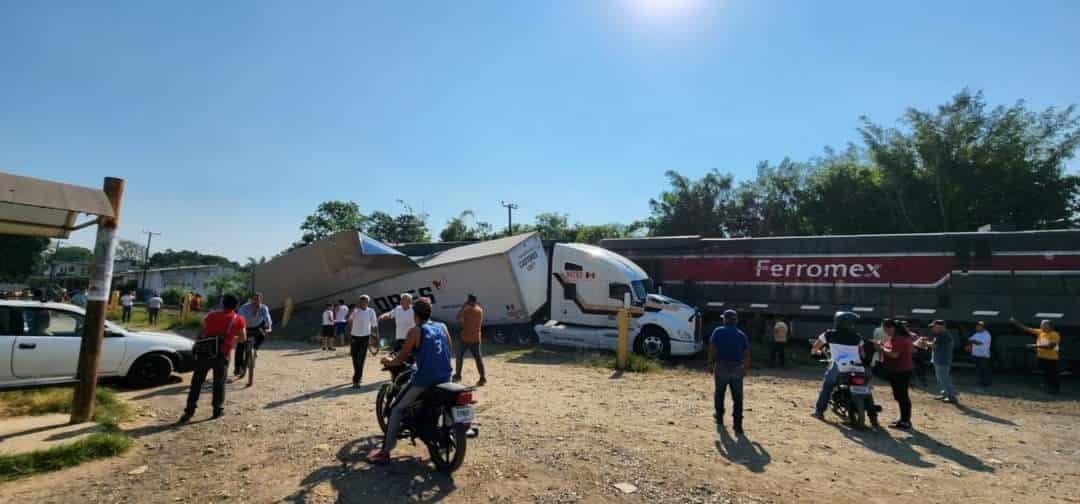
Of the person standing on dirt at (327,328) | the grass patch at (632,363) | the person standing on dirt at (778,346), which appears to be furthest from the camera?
the person standing on dirt at (327,328)

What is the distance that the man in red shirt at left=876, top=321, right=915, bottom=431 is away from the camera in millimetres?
7320

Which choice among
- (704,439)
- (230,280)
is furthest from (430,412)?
(230,280)

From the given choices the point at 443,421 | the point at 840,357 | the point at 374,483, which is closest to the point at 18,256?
the point at 374,483

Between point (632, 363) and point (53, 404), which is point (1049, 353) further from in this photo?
point (53, 404)

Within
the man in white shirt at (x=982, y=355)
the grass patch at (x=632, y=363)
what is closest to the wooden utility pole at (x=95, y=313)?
the grass patch at (x=632, y=363)

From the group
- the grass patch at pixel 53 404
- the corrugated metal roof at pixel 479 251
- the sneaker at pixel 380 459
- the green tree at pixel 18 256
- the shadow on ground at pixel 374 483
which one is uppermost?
the green tree at pixel 18 256

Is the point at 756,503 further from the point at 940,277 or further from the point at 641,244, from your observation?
the point at 641,244

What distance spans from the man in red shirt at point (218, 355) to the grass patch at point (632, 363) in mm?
7546

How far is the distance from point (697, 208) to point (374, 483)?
36037 mm

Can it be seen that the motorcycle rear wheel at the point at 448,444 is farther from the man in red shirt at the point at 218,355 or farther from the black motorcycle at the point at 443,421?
the man in red shirt at the point at 218,355

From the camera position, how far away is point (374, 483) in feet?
15.5

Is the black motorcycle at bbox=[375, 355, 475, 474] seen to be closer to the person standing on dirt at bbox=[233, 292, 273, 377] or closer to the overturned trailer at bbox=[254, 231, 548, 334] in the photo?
the person standing on dirt at bbox=[233, 292, 273, 377]

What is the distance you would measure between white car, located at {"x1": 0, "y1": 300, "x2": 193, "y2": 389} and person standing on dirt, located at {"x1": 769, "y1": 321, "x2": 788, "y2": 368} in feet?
40.3

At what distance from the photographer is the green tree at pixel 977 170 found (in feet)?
83.9
